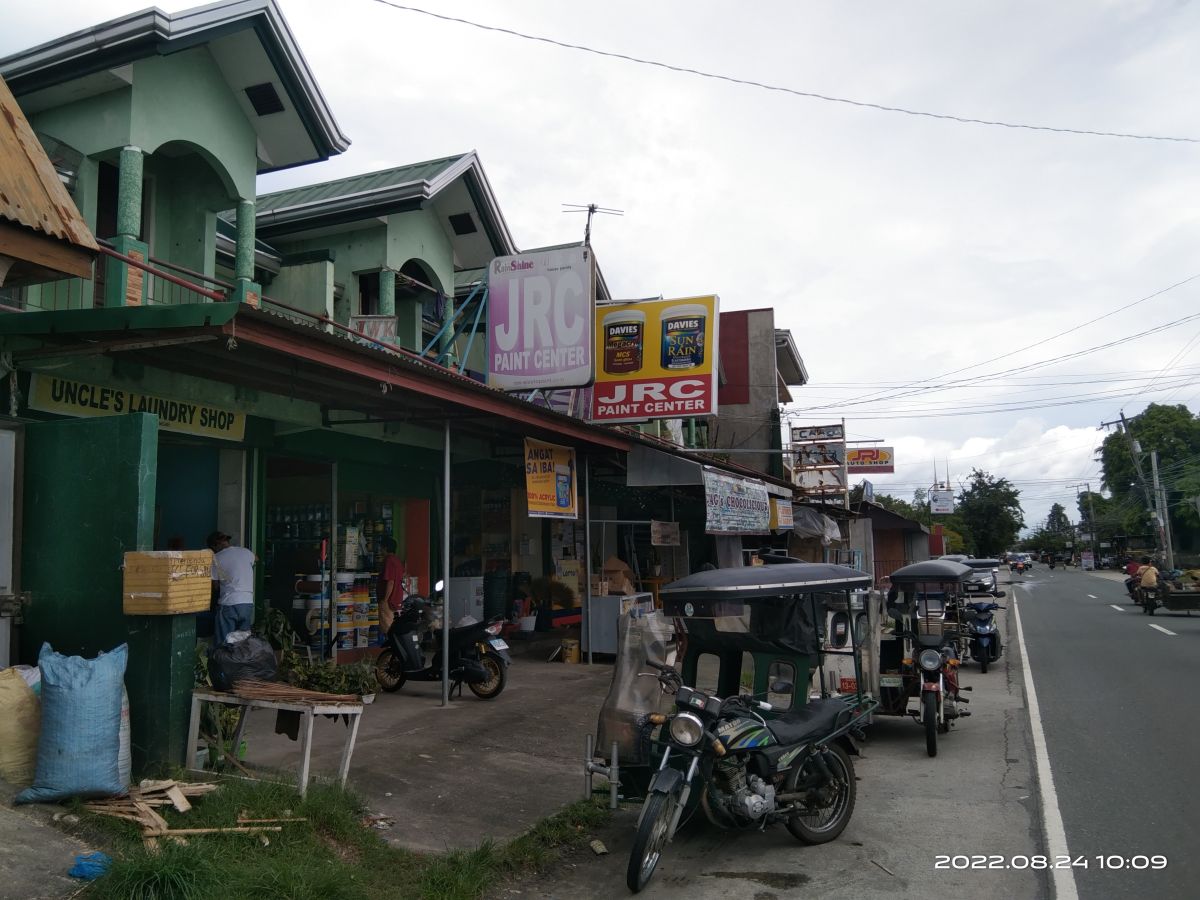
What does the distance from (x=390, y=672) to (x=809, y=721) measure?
6122 millimetres

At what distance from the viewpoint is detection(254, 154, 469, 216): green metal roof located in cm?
1368

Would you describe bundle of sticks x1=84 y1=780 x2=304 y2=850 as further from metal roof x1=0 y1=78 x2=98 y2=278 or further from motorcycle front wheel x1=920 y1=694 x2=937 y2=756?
motorcycle front wheel x1=920 y1=694 x2=937 y2=756

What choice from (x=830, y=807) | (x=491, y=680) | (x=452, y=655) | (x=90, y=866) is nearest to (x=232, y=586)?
(x=452, y=655)

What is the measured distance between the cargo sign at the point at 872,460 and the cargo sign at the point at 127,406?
44.1 metres

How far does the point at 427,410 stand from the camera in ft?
33.5

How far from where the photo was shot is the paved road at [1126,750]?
17.7 ft

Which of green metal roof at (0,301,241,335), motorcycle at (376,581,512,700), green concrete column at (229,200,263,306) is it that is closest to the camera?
green metal roof at (0,301,241,335)

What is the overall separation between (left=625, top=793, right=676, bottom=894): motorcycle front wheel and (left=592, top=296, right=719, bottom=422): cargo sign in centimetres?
925

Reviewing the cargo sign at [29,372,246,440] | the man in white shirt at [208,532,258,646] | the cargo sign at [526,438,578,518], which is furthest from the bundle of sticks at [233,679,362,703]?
the cargo sign at [526,438,578,518]

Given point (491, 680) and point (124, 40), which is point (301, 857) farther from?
point (124, 40)

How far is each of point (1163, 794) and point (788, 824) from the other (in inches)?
129

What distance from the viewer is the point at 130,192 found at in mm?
9242

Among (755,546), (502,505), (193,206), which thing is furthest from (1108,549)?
(193,206)

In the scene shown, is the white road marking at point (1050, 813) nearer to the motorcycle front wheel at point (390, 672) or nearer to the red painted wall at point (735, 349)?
the motorcycle front wheel at point (390, 672)
